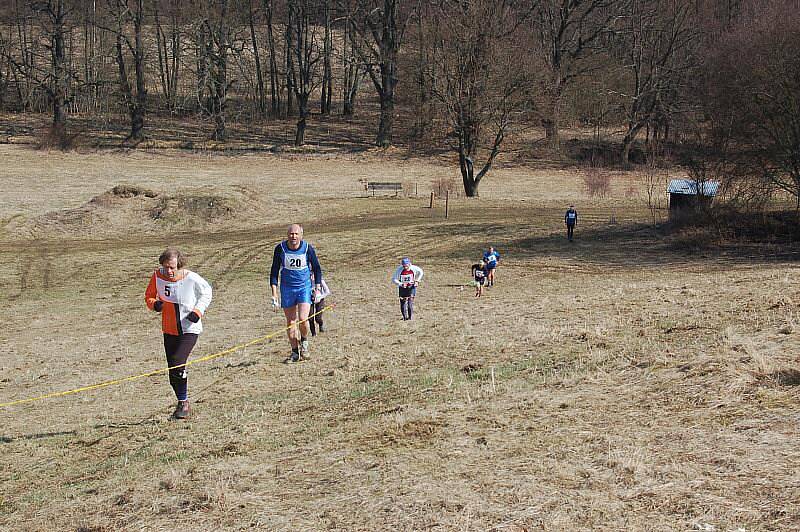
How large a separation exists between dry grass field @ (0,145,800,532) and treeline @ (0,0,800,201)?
2313 centimetres

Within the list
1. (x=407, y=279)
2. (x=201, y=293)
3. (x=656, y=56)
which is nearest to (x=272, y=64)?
(x=656, y=56)

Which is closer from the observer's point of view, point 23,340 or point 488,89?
point 23,340

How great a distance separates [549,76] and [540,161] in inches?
606

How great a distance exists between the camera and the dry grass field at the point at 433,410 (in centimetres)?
607

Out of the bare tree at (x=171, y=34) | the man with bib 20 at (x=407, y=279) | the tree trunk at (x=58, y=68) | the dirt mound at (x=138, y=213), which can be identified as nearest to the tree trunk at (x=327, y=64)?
the bare tree at (x=171, y=34)

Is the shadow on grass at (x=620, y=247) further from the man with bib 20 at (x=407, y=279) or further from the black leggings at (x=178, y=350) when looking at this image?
the black leggings at (x=178, y=350)

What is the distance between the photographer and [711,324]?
11.3m

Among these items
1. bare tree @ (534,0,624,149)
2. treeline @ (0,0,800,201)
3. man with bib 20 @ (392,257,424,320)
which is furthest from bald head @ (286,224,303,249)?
bare tree @ (534,0,624,149)

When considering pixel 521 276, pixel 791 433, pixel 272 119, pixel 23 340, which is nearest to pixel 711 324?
pixel 791 433

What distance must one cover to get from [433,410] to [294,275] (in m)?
3.92

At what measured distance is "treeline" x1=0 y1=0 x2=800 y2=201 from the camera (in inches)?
1748

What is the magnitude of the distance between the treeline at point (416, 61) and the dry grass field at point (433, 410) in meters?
23.1

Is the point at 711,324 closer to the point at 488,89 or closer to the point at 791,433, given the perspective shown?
the point at 791,433

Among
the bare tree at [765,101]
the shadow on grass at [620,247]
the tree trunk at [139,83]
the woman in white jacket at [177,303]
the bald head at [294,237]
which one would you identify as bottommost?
the shadow on grass at [620,247]
